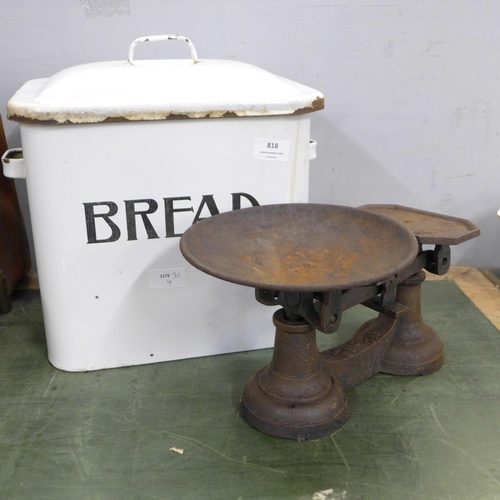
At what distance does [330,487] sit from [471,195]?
53.0 inches

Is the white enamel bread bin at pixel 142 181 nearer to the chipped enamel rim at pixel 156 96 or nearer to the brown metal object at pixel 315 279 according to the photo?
the chipped enamel rim at pixel 156 96

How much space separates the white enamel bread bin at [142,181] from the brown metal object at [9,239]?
342mm

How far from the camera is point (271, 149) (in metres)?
1.47

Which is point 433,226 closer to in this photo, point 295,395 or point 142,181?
point 295,395

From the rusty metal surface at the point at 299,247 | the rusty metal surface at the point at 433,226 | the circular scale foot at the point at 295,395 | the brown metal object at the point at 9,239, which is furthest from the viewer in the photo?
the brown metal object at the point at 9,239

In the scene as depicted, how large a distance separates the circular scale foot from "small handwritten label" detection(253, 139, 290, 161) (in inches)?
15.5

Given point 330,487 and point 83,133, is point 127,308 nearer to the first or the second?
point 83,133

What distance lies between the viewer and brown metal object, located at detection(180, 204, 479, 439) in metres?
1.22

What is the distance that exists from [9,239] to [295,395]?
1058 millimetres

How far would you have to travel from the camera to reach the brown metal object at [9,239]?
71.1 inches

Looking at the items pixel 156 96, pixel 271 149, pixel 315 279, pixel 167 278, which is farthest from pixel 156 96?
A: pixel 315 279

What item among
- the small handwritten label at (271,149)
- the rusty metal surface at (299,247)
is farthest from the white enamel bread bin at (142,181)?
the rusty metal surface at (299,247)

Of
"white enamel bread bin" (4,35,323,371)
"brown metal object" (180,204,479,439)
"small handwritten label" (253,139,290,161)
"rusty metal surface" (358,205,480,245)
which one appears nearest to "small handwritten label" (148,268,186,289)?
"white enamel bread bin" (4,35,323,371)

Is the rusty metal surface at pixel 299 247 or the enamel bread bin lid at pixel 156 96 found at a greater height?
the enamel bread bin lid at pixel 156 96
